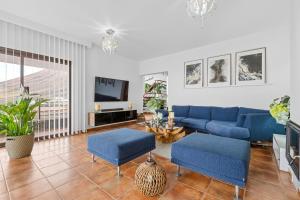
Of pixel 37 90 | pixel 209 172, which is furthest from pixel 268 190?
pixel 37 90

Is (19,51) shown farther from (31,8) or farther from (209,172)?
(209,172)

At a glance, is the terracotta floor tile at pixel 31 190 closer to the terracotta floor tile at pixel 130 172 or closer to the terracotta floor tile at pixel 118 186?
the terracotta floor tile at pixel 118 186

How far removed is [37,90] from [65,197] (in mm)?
3165

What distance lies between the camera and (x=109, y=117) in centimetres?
488

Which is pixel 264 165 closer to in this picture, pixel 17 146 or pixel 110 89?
pixel 17 146

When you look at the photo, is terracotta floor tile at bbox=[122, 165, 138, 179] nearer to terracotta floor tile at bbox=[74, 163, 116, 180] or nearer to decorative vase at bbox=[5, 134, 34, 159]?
terracotta floor tile at bbox=[74, 163, 116, 180]

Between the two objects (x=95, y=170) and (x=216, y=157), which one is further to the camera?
(x=95, y=170)

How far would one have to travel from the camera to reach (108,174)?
1909 millimetres

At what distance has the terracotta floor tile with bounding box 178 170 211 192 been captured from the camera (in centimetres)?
164

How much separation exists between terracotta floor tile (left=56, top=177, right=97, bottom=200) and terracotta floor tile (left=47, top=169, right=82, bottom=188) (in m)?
0.08

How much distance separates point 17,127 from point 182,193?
3.01 meters

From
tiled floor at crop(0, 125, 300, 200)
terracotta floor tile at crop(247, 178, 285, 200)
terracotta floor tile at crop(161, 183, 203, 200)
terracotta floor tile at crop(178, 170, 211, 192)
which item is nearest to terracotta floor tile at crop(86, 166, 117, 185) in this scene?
tiled floor at crop(0, 125, 300, 200)

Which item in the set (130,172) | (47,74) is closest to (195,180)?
(130,172)

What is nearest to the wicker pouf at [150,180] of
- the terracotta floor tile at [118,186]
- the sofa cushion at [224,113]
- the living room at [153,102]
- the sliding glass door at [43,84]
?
the living room at [153,102]
